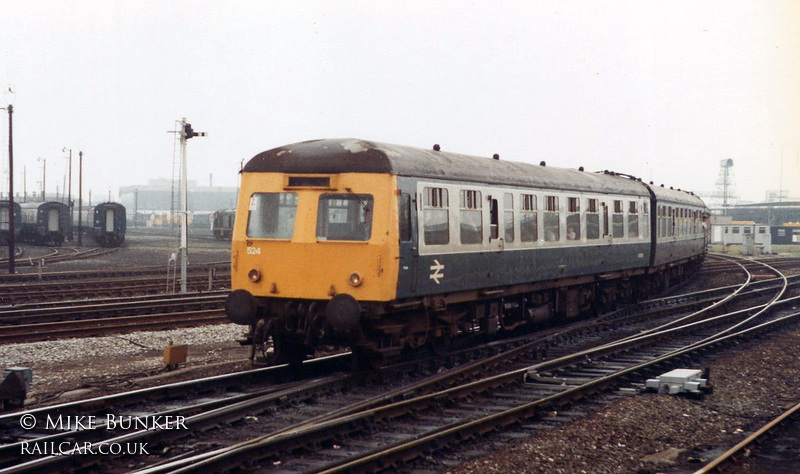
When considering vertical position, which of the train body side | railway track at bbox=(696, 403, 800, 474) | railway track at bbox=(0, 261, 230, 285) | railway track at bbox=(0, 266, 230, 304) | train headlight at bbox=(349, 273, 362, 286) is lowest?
railway track at bbox=(696, 403, 800, 474)

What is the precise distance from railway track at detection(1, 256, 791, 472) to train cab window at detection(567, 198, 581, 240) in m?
2.62

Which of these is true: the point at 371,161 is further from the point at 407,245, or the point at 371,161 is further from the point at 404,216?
the point at 407,245

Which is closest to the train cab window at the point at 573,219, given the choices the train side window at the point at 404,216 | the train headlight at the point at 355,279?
the train side window at the point at 404,216

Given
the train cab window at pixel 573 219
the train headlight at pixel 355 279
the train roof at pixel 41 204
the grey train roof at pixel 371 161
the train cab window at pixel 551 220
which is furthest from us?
the train roof at pixel 41 204

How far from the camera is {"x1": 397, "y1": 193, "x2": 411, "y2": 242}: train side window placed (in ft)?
36.0

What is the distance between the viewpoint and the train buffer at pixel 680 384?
35.6ft

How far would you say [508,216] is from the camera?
14195 mm

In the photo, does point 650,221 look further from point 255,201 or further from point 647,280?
point 255,201

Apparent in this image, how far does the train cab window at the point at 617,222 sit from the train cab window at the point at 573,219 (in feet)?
7.18

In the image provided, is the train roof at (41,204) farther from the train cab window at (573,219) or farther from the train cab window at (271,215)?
the train cab window at (271,215)

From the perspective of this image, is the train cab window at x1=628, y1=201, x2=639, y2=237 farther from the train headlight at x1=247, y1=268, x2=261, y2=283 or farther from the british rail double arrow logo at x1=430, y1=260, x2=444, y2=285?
the train headlight at x1=247, y1=268, x2=261, y2=283

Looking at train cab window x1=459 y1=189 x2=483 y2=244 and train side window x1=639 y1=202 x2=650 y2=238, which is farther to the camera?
train side window x1=639 y1=202 x2=650 y2=238

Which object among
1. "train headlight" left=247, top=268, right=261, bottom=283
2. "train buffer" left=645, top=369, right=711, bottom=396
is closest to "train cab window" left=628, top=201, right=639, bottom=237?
"train buffer" left=645, top=369, right=711, bottom=396

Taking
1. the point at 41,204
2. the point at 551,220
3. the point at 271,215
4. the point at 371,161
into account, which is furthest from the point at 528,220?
the point at 41,204
